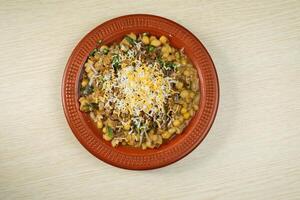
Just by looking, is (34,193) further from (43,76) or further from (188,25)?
(188,25)

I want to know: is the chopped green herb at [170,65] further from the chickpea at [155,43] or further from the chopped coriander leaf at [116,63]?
the chopped coriander leaf at [116,63]

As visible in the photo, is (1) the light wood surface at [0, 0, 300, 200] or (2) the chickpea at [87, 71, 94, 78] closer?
(2) the chickpea at [87, 71, 94, 78]

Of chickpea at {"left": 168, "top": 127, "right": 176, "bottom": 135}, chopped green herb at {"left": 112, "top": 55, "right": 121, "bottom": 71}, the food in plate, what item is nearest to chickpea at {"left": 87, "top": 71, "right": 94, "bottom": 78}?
the food in plate

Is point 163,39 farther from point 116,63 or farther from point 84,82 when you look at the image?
point 84,82

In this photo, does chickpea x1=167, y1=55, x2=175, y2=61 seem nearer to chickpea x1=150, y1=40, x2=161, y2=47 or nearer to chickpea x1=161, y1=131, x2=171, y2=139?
chickpea x1=150, y1=40, x2=161, y2=47

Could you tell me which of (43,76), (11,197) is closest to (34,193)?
(11,197)

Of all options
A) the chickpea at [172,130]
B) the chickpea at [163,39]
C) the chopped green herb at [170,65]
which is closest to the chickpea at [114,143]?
the chickpea at [172,130]
